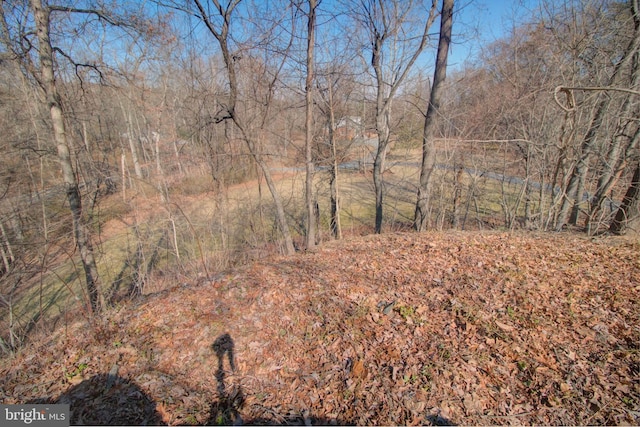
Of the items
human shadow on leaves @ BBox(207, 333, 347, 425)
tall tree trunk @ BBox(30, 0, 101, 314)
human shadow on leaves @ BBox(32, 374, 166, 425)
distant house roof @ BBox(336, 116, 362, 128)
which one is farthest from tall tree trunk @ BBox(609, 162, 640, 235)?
tall tree trunk @ BBox(30, 0, 101, 314)

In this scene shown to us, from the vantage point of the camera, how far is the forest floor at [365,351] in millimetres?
2105

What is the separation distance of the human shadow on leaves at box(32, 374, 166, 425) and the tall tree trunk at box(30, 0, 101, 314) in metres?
2.15

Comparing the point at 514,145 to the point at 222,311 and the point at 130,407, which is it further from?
the point at 130,407

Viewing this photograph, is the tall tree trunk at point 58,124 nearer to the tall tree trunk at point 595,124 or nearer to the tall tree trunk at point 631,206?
the tall tree trunk at point 595,124

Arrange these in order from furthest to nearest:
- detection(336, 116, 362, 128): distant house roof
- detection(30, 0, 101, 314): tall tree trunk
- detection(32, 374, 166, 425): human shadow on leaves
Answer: detection(336, 116, 362, 128): distant house roof, detection(30, 0, 101, 314): tall tree trunk, detection(32, 374, 166, 425): human shadow on leaves

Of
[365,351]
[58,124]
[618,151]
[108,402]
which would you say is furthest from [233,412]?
[618,151]

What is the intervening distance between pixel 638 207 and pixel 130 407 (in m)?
8.28

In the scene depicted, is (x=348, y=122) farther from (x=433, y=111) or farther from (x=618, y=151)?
(x=618, y=151)

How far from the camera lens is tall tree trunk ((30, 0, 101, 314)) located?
413cm

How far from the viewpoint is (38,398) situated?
2.22 metres

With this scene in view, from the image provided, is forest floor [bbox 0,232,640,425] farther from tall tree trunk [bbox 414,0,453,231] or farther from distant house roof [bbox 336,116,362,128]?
distant house roof [bbox 336,116,362,128]

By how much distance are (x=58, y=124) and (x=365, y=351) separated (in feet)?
19.6

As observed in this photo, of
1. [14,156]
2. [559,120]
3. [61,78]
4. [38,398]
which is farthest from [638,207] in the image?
[14,156]

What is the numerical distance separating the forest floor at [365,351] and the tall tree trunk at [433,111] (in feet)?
9.81
